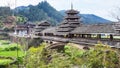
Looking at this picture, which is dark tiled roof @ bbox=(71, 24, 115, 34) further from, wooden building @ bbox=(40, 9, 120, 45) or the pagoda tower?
the pagoda tower

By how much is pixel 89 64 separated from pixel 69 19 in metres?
23.2

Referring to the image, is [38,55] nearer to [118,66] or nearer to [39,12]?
[118,66]

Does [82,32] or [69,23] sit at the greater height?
[69,23]

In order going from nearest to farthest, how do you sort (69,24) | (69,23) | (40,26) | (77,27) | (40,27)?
(77,27) < (69,24) < (69,23) < (40,27) < (40,26)

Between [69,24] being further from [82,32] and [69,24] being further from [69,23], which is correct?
[82,32]

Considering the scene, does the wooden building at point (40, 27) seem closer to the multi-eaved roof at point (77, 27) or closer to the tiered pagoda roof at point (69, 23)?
the tiered pagoda roof at point (69, 23)

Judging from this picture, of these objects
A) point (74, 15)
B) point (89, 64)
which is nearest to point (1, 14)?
point (74, 15)

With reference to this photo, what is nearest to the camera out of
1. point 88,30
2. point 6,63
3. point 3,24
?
point 88,30

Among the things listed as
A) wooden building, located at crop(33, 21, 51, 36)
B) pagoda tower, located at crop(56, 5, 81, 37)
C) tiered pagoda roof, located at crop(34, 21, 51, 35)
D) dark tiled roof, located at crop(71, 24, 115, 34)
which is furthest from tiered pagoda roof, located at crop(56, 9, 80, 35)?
tiered pagoda roof, located at crop(34, 21, 51, 35)

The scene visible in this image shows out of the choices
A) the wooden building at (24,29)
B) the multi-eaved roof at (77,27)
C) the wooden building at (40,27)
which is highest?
the multi-eaved roof at (77,27)

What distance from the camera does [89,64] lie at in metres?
24.4

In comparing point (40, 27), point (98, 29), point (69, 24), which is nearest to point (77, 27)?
point (69, 24)

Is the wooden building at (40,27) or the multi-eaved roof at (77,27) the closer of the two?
the multi-eaved roof at (77,27)

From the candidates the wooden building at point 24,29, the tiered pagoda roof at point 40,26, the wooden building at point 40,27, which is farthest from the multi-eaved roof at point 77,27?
the wooden building at point 24,29
